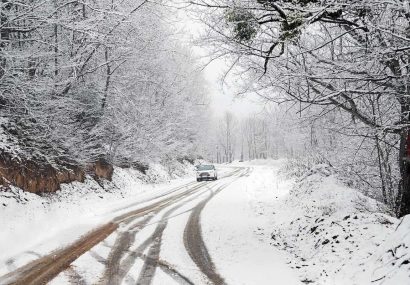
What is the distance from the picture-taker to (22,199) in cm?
1245

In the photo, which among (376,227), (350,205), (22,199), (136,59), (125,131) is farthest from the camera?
(125,131)

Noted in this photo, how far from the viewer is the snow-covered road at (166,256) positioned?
23.1 feet

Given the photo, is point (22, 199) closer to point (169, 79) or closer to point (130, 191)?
point (130, 191)

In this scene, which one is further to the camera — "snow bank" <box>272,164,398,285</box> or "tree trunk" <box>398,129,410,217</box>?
"tree trunk" <box>398,129,410,217</box>

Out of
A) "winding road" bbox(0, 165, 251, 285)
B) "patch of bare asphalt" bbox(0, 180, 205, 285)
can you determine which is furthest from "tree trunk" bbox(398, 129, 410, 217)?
"patch of bare asphalt" bbox(0, 180, 205, 285)

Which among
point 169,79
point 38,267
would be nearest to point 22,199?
point 38,267

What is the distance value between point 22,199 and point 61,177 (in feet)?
12.1

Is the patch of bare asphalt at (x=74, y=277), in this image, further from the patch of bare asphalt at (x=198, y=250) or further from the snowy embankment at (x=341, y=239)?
the snowy embankment at (x=341, y=239)

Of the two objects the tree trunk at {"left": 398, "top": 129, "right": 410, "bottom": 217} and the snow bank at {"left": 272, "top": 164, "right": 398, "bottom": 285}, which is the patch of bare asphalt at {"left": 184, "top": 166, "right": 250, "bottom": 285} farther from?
the tree trunk at {"left": 398, "top": 129, "right": 410, "bottom": 217}

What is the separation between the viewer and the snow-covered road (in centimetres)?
704

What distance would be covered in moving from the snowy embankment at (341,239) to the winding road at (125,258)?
1.94 meters

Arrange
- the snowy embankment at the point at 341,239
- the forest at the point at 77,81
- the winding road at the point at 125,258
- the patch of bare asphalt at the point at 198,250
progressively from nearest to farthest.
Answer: the snowy embankment at the point at 341,239
the winding road at the point at 125,258
the patch of bare asphalt at the point at 198,250
the forest at the point at 77,81

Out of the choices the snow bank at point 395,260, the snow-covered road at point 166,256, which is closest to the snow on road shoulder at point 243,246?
the snow-covered road at point 166,256

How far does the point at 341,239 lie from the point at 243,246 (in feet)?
8.15
